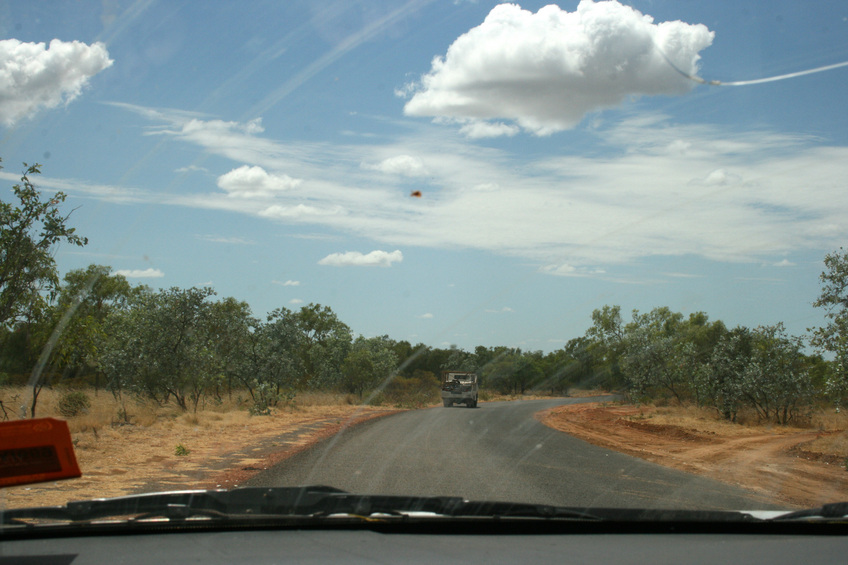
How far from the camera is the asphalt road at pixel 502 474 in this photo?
848 centimetres

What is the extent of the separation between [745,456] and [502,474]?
271 inches

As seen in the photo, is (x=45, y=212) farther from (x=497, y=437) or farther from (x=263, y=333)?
(x=263, y=333)

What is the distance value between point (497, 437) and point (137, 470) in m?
9.68

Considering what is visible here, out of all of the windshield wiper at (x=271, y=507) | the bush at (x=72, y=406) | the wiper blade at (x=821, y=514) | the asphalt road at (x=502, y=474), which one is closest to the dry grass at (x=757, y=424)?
the asphalt road at (x=502, y=474)

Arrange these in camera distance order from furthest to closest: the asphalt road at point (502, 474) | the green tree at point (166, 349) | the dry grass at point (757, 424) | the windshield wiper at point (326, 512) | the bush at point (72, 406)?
1. the green tree at point (166, 349)
2. the bush at point (72, 406)
3. the dry grass at point (757, 424)
4. the asphalt road at point (502, 474)
5. the windshield wiper at point (326, 512)

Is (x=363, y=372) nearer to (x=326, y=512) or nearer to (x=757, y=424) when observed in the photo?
(x=757, y=424)

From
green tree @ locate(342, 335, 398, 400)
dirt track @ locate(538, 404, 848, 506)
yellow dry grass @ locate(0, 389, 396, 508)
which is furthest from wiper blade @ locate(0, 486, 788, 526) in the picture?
green tree @ locate(342, 335, 398, 400)

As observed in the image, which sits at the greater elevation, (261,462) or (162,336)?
(162,336)

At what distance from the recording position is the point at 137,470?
423 inches

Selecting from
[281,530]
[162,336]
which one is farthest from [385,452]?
[162,336]

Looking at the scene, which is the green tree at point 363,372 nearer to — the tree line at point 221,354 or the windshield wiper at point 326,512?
the tree line at point 221,354

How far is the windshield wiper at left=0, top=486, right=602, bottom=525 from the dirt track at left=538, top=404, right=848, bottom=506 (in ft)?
22.9

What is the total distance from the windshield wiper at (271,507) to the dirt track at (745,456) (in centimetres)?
699

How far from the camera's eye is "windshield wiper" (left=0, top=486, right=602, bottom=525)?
3.28m
